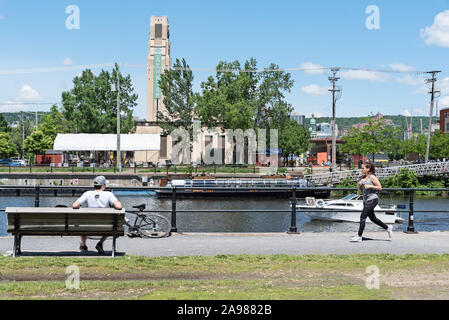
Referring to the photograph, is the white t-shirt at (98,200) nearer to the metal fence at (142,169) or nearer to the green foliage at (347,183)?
the metal fence at (142,169)

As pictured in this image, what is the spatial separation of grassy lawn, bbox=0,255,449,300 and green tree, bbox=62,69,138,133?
74.4 m

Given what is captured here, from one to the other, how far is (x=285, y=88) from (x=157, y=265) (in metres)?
71.1

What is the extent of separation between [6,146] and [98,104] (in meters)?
29.9

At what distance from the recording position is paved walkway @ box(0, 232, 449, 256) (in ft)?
35.5

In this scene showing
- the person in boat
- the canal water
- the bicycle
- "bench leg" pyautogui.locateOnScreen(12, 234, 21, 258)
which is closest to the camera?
"bench leg" pyautogui.locateOnScreen(12, 234, 21, 258)

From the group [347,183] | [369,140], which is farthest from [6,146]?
[347,183]

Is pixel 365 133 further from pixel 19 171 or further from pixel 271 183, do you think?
pixel 19 171

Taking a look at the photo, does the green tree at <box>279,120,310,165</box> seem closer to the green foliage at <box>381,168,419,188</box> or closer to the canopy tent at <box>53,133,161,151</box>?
the canopy tent at <box>53,133,161,151</box>

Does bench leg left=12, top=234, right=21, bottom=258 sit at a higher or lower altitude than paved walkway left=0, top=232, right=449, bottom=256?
higher

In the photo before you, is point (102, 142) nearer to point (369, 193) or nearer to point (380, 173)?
point (380, 173)

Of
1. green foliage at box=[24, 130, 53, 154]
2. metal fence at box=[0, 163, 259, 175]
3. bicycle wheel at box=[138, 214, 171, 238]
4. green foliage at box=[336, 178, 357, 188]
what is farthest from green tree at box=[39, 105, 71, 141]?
bicycle wheel at box=[138, 214, 171, 238]
